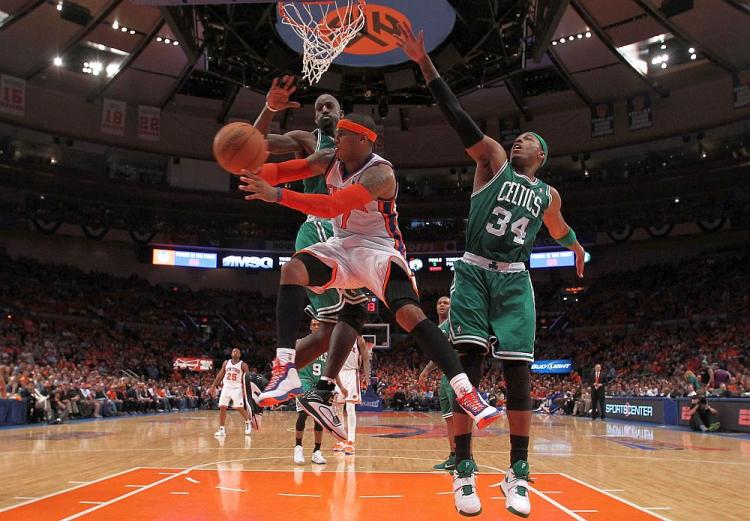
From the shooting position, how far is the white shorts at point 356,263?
4.88m

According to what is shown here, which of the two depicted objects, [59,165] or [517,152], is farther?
[59,165]

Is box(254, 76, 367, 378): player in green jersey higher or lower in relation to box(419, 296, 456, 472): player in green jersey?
higher

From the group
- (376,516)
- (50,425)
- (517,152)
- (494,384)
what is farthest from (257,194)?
(494,384)

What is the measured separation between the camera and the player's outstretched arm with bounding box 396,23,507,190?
4844mm

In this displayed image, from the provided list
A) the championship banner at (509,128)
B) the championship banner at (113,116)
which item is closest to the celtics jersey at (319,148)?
the championship banner at (509,128)

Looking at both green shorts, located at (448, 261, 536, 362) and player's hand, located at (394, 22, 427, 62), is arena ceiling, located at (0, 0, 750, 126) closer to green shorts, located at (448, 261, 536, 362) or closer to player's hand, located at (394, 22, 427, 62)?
player's hand, located at (394, 22, 427, 62)

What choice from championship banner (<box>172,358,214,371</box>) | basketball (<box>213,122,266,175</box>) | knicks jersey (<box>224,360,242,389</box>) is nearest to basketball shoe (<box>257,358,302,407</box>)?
basketball (<box>213,122,266,175</box>)

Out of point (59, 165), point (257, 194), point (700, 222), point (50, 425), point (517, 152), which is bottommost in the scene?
point (50, 425)

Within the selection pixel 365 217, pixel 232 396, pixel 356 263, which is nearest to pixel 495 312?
pixel 356 263

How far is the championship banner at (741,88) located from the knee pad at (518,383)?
1218 inches

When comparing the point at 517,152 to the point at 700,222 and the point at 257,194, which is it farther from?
the point at 700,222

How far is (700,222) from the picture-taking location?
34.8 meters

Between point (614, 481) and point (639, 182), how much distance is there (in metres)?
29.2

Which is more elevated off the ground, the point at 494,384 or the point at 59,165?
the point at 59,165
